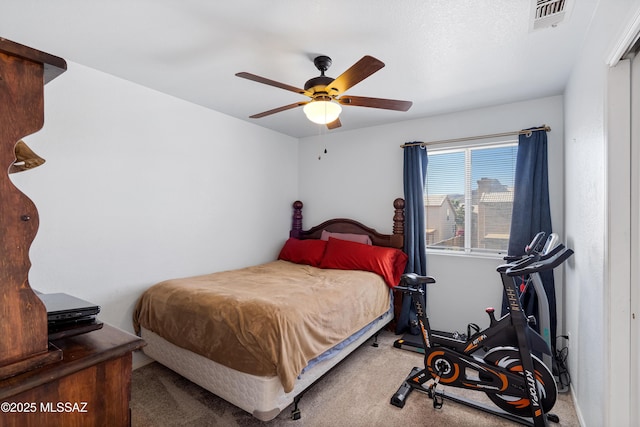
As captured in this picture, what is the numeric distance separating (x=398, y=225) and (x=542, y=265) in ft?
5.97

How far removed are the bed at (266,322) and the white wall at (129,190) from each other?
1.14 ft

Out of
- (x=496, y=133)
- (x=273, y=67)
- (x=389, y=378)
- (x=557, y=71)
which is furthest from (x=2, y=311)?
(x=496, y=133)

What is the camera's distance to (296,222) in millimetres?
4504

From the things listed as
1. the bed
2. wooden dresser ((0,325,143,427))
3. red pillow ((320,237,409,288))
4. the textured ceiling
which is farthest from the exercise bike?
wooden dresser ((0,325,143,427))

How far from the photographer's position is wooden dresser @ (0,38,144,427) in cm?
73

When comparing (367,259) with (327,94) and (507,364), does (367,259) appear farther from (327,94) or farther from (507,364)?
(327,94)

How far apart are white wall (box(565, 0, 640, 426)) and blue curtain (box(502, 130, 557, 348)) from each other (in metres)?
0.38

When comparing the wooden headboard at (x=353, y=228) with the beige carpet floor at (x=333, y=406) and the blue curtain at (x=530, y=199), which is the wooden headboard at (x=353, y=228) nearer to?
the blue curtain at (x=530, y=199)

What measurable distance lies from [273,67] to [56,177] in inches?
71.0

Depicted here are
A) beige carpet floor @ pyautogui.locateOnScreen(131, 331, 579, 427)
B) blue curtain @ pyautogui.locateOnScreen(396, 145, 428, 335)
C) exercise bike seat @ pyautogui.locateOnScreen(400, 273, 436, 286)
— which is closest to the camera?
beige carpet floor @ pyautogui.locateOnScreen(131, 331, 579, 427)

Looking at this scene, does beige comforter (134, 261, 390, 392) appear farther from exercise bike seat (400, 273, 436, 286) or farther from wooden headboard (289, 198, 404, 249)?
wooden headboard (289, 198, 404, 249)

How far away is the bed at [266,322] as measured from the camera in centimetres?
191

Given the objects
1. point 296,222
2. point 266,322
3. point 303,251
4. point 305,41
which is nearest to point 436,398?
point 266,322

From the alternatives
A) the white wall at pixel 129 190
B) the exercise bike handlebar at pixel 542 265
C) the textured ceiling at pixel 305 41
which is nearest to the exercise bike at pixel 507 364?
the exercise bike handlebar at pixel 542 265
